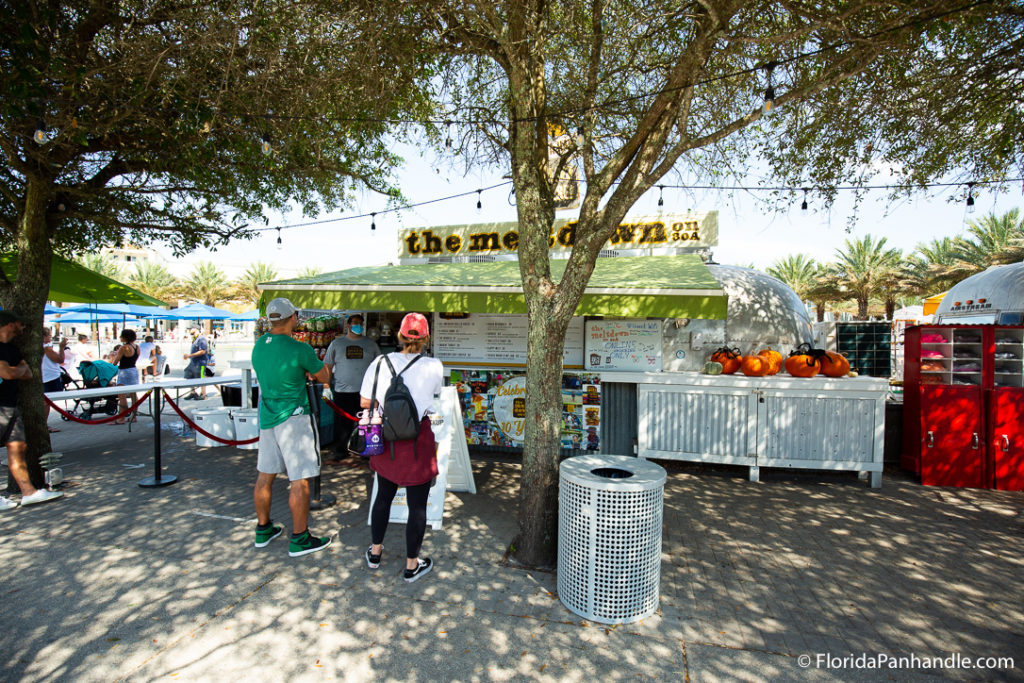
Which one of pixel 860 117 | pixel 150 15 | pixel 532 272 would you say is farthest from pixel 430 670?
pixel 860 117

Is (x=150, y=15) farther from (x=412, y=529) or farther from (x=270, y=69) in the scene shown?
(x=412, y=529)

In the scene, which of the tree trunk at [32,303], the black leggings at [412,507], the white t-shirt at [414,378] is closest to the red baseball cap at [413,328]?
the white t-shirt at [414,378]

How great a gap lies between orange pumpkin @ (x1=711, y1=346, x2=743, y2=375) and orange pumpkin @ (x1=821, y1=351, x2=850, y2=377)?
102cm

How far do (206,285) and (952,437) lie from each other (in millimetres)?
54711

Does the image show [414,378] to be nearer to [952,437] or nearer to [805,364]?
[805,364]

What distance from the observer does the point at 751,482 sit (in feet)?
21.4

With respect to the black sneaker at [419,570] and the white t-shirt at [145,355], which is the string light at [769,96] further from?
the white t-shirt at [145,355]

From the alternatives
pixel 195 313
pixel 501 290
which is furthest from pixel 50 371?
pixel 195 313

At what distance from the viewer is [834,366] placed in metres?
6.87

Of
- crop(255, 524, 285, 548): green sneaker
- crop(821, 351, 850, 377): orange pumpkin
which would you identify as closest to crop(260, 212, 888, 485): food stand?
crop(821, 351, 850, 377): orange pumpkin

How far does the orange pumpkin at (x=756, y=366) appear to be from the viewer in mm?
6925

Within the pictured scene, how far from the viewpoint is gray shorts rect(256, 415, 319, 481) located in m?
4.11

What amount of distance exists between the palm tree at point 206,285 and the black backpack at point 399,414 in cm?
5200

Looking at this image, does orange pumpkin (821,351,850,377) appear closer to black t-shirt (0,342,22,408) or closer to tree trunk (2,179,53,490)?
black t-shirt (0,342,22,408)
